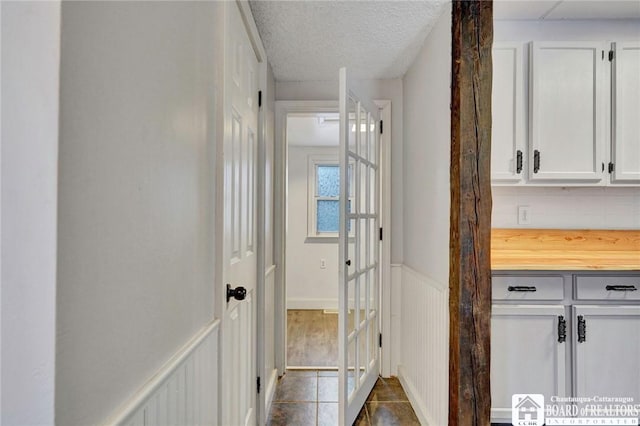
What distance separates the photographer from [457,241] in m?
1.58

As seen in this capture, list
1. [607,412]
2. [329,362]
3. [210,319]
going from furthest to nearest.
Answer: [329,362] < [607,412] < [210,319]

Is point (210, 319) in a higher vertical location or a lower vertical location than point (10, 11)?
lower

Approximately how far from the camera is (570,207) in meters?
2.30

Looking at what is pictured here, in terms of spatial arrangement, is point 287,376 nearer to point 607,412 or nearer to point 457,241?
point 457,241

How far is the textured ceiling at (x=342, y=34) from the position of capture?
69.6 inches

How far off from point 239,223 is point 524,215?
1.84 metres

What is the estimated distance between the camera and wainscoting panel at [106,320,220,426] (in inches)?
27.0

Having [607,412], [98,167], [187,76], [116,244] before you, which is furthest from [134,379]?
[607,412]

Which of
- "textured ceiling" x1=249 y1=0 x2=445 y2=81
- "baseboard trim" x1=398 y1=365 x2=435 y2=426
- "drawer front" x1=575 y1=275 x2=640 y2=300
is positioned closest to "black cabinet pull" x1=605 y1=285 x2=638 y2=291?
"drawer front" x1=575 y1=275 x2=640 y2=300

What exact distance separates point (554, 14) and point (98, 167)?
2598 mm

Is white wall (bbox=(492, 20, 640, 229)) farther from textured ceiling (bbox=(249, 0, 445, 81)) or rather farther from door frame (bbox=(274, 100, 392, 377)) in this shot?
textured ceiling (bbox=(249, 0, 445, 81))

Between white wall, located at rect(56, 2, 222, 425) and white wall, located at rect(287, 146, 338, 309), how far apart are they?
→ 374 centimetres

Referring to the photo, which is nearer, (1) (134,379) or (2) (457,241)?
(1) (134,379)

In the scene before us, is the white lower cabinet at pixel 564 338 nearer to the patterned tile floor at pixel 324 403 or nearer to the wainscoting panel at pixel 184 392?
the patterned tile floor at pixel 324 403
